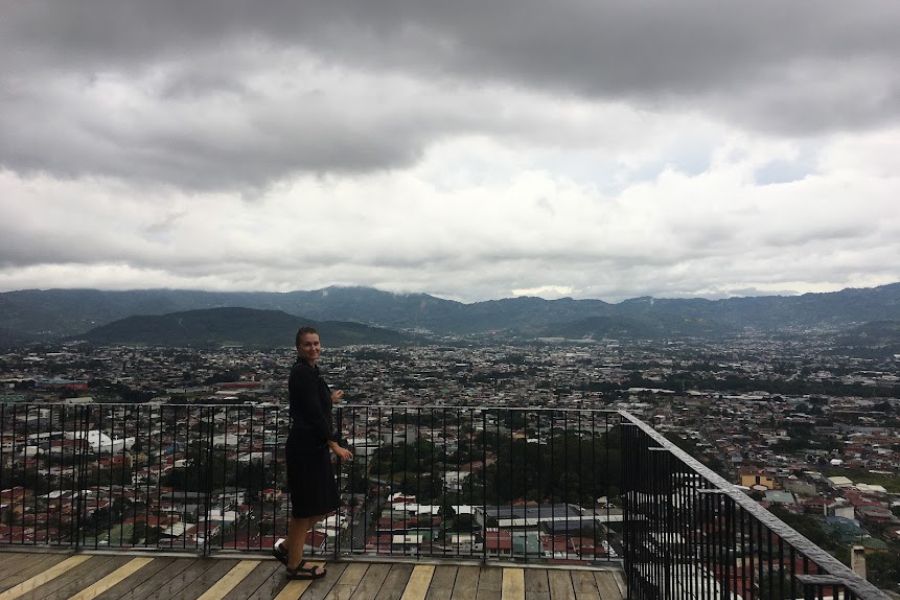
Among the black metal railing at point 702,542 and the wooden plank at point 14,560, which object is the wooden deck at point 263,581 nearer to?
the wooden plank at point 14,560

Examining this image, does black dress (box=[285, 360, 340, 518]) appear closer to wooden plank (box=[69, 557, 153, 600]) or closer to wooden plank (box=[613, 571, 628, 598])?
wooden plank (box=[69, 557, 153, 600])

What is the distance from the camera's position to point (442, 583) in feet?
13.7

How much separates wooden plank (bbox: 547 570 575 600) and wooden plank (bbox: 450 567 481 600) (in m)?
0.58

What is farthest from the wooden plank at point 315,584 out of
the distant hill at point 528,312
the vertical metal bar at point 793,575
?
the distant hill at point 528,312

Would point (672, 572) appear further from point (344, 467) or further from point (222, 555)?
point (344, 467)

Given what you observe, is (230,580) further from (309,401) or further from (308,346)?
(308,346)

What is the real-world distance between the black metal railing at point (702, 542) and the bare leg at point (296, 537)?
7.79 ft

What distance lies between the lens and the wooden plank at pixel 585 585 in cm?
400

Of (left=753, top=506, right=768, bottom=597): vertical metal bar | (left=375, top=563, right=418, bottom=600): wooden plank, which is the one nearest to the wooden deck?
(left=375, top=563, right=418, bottom=600): wooden plank

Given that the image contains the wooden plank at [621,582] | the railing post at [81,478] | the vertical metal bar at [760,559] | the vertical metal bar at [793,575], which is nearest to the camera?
the vertical metal bar at [793,575]

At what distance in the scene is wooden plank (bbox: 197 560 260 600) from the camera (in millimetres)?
3943

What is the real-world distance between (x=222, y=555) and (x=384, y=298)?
17144 cm

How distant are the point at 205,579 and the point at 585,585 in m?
2.96

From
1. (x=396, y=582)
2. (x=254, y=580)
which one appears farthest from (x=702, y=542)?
(x=254, y=580)
